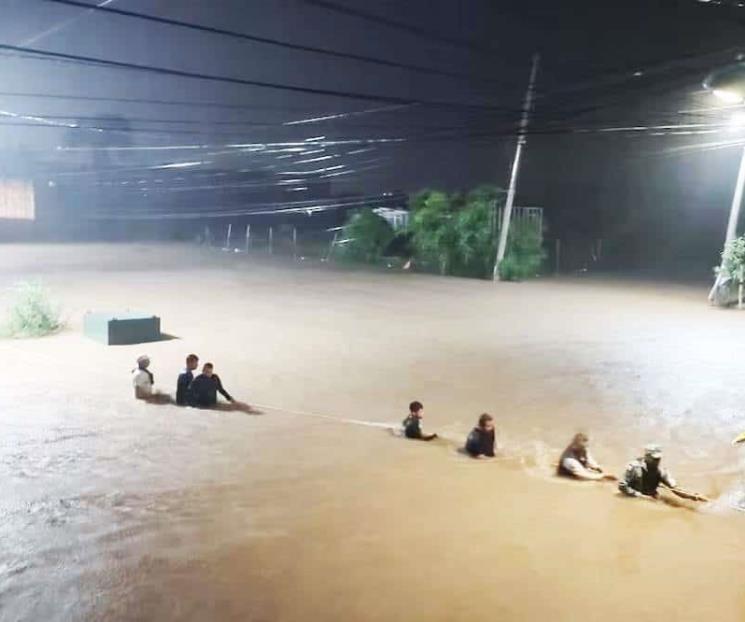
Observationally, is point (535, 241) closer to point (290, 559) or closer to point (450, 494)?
point (450, 494)

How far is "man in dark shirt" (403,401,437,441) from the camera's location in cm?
1133

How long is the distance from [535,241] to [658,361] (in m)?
19.0

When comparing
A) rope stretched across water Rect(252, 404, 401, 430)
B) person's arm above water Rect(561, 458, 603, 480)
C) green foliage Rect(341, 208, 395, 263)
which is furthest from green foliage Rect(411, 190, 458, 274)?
person's arm above water Rect(561, 458, 603, 480)

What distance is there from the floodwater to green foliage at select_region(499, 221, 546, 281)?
12480 millimetres

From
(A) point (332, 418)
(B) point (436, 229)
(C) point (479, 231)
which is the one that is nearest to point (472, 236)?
(C) point (479, 231)

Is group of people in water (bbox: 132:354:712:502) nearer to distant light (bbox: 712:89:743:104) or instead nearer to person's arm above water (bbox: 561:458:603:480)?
person's arm above water (bbox: 561:458:603:480)

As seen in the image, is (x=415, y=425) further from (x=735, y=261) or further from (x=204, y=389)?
(x=735, y=261)

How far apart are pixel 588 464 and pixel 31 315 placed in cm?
1346

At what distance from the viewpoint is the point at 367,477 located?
9.59m

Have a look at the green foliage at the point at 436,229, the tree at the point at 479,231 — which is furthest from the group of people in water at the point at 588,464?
the green foliage at the point at 436,229

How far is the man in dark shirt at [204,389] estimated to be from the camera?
1262 centimetres

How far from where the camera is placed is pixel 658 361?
1656cm

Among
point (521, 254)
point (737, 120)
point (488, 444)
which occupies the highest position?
point (737, 120)

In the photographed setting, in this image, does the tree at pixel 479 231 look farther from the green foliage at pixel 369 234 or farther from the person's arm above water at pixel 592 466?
the person's arm above water at pixel 592 466
